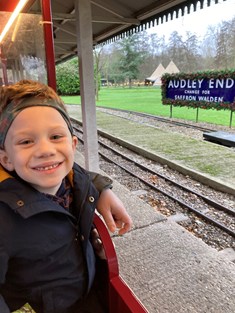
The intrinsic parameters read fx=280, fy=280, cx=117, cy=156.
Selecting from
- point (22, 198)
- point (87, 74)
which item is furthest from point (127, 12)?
point (22, 198)

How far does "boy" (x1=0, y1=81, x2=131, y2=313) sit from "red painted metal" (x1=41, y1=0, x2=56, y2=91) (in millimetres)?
1016

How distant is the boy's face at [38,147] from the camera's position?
3.17 feet

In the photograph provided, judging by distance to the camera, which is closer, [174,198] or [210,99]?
[174,198]

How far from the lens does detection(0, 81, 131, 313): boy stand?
3.16 ft

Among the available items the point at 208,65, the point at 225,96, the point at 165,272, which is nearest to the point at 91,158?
the point at 165,272

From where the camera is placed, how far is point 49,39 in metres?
2.01

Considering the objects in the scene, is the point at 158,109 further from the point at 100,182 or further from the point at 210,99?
the point at 100,182

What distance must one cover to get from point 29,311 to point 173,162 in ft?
16.6

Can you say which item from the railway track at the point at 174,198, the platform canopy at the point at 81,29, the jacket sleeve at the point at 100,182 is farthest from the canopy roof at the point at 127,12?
the jacket sleeve at the point at 100,182

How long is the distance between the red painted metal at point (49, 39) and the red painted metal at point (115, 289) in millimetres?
1257

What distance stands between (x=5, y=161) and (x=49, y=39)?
4.25 feet

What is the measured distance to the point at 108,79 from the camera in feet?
178

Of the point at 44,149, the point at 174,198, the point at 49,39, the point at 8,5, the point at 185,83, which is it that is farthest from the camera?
the point at 185,83

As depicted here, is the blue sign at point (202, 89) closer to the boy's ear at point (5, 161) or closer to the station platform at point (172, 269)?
the station platform at point (172, 269)
